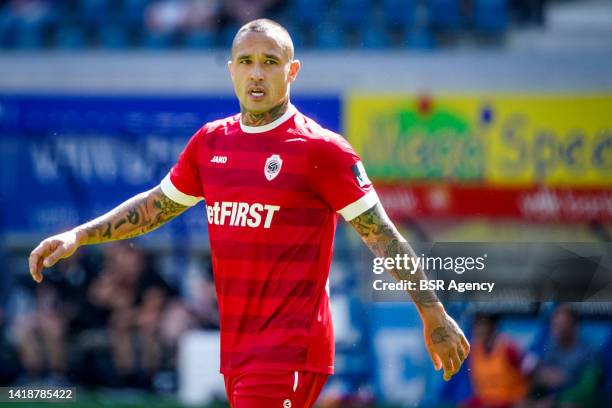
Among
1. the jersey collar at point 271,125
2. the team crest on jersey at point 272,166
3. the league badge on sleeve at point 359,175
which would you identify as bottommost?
the league badge on sleeve at point 359,175

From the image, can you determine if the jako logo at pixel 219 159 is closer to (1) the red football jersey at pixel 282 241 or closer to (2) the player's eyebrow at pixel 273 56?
(1) the red football jersey at pixel 282 241

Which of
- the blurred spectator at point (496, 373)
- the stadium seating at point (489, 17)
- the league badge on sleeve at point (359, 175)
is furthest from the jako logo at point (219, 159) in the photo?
the stadium seating at point (489, 17)

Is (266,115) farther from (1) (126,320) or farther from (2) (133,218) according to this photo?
(1) (126,320)

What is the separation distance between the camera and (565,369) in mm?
9336

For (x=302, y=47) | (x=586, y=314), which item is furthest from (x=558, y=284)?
(x=302, y=47)

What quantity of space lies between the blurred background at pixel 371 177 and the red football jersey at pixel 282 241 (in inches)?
198

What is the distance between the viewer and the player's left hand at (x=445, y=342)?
4.24 meters

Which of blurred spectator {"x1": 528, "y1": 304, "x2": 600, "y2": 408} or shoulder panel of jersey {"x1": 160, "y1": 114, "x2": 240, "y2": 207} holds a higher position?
shoulder panel of jersey {"x1": 160, "y1": 114, "x2": 240, "y2": 207}

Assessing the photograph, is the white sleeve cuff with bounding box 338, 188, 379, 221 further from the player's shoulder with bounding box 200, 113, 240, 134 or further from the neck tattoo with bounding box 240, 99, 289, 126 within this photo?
the player's shoulder with bounding box 200, 113, 240, 134

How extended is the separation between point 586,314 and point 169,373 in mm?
3622

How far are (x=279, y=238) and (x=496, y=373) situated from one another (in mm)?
5481

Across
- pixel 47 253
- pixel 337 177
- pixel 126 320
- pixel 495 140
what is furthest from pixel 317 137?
pixel 126 320

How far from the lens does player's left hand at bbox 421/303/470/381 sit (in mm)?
4242

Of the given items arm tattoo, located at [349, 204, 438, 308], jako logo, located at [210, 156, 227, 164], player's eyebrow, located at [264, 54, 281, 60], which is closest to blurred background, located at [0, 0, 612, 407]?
arm tattoo, located at [349, 204, 438, 308]
